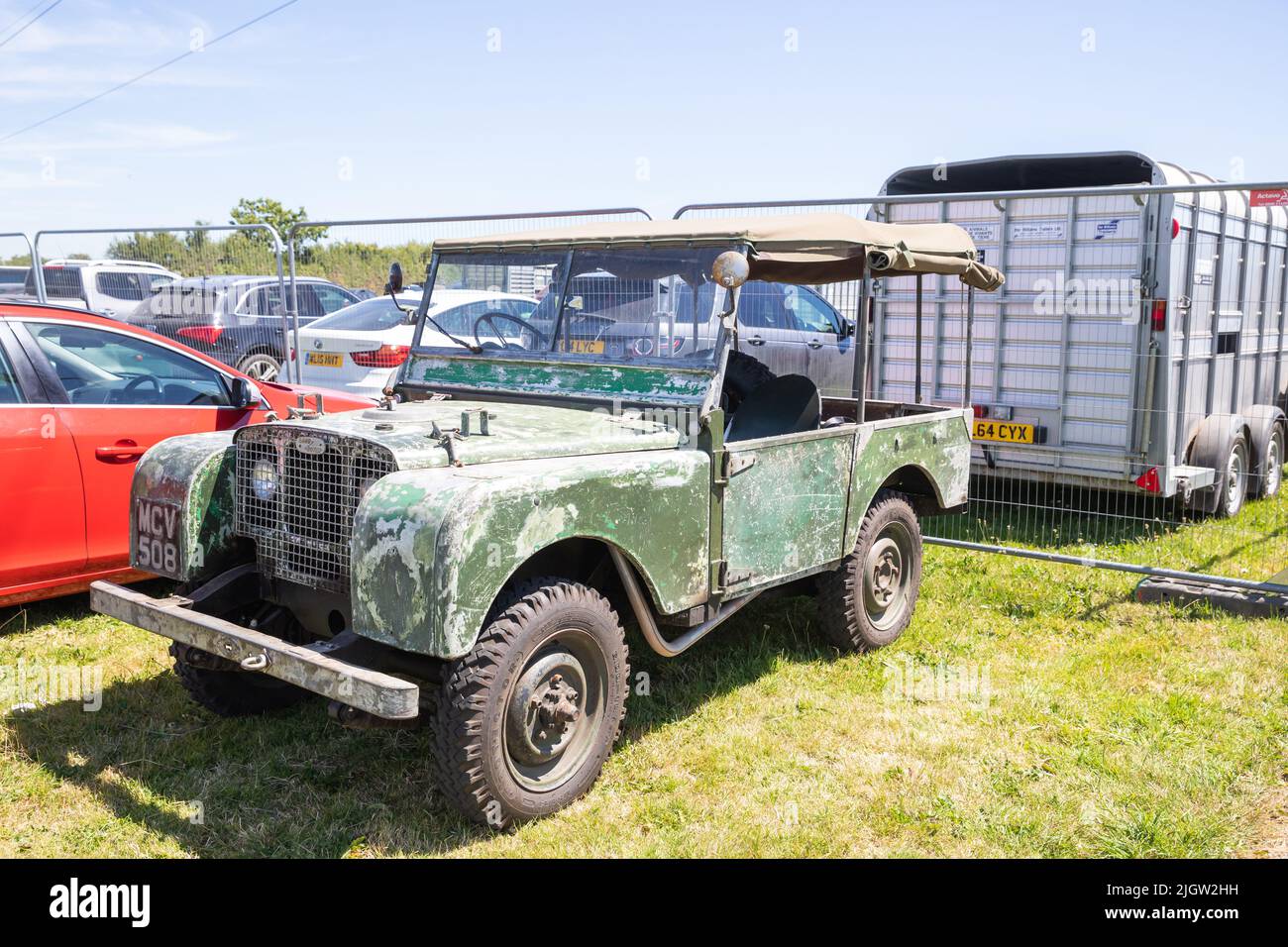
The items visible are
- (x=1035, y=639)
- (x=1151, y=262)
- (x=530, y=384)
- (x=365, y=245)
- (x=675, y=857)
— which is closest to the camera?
(x=675, y=857)

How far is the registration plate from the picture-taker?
3975 millimetres

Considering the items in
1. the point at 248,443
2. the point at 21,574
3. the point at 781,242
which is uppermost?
the point at 781,242

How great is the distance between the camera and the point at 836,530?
483 cm

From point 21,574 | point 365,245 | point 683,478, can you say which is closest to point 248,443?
point 683,478

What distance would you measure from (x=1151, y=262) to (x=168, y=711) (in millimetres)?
6369

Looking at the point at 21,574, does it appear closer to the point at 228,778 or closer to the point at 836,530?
the point at 228,778

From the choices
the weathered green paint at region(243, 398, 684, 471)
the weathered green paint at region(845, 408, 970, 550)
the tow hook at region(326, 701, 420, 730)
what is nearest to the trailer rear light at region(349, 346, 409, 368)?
the weathered green paint at region(243, 398, 684, 471)

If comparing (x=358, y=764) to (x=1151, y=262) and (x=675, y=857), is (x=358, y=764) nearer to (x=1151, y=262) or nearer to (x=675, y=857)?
(x=675, y=857)

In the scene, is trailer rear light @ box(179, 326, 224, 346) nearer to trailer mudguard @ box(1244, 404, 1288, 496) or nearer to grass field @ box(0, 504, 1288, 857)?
grass field @ box(0, 504, 1288, 857)

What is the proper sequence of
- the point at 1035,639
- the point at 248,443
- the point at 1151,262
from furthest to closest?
the point at 1151,262 < the point at 1035,639 < the point at 248,443

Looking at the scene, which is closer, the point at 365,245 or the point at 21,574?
the point at 21,574

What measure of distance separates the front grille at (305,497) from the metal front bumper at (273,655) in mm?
310

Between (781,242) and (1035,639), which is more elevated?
(781,242)

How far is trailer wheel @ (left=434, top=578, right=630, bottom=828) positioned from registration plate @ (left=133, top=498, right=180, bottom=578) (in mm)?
1384
